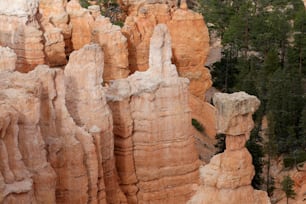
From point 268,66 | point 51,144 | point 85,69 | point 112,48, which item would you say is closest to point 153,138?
point 85,69

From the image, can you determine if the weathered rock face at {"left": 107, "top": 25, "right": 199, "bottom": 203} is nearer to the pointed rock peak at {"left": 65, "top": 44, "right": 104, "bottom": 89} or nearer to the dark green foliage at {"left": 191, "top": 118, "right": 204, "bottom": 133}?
the pointed rock peak at {"left": 65, "top": 44, "right": 104, "bottom": 89}

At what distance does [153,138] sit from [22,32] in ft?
28.2

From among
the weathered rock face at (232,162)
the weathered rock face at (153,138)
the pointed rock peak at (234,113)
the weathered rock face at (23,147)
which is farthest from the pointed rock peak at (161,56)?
the pointed rock peak at (234,113)

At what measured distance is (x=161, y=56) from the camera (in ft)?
74.4

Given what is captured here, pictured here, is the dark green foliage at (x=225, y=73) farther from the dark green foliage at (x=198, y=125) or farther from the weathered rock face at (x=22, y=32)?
the weathered rock face at (x=22, y=32)

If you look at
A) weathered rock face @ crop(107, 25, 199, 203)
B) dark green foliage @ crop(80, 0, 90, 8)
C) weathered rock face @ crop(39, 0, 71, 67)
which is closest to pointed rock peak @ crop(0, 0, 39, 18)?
weathered rock face @ crop(39, 0, 71, 67)

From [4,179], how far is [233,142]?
4.44 m

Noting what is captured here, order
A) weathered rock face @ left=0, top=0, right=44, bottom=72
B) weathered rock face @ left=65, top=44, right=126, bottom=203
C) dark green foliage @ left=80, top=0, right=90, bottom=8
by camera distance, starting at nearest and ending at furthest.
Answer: weathered rock face @ left=65, top=44, right=126, bottom=203 < weathered rock face @ left=0, top=0, right=44, bottom=72 < dark green foliage @ left=80, top=0, right=90, bottom=8

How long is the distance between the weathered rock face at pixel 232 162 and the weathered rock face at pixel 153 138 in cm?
493

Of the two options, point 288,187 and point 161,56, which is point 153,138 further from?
point 288,187

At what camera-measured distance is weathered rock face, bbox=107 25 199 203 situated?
21.4m

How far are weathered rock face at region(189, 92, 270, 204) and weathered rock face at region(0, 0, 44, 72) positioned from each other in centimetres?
1240

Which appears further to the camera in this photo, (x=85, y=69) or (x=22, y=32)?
(x=22, y=32)

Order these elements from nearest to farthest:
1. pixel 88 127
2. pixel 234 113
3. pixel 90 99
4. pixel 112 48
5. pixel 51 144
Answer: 1. pixel 234 113
2. pixel 51 144
3. pixel 88 127
4. pixel 90 99
5. pixel 112 48
